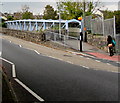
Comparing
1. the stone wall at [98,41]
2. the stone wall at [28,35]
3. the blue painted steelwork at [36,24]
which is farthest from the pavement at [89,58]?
the blue painted steelwork at [36,24]

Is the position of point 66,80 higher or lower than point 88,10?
lower

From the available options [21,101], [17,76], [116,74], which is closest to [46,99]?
[21,101]

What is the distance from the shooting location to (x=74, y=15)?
50812mm

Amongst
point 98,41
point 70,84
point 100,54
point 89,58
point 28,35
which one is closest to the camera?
point 70,84

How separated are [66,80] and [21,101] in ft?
10.8

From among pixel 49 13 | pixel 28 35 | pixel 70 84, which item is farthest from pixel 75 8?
pixel 70 84

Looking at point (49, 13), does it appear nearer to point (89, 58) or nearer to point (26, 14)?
point (26, 14)

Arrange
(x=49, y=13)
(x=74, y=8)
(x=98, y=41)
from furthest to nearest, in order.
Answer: (x=49, y=13) → (x=74, y=8) → (x=98, y=41)

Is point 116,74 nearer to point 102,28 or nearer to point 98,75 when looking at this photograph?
point 98,75

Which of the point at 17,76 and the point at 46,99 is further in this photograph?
the point at 17,76

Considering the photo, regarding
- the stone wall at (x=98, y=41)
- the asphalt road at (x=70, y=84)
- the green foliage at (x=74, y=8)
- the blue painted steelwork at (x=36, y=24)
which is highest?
the green foliage at (x=74, y=8)

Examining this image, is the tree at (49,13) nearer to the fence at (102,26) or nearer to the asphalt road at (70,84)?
the fence at (102,26)

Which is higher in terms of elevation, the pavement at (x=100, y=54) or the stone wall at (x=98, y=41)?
the stone wall at (x=98, y=41)

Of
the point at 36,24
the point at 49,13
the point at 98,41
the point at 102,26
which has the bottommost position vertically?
the point at 98,41
